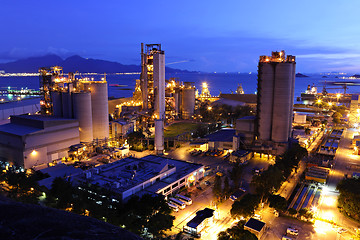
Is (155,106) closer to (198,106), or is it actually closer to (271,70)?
(198,106)

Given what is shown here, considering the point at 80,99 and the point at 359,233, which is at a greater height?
the point at 80,99

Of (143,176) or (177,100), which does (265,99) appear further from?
(177,100)

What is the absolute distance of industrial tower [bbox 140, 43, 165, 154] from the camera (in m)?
38.5

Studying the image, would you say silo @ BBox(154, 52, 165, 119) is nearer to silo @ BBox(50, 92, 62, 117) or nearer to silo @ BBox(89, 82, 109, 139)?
silo @ BBox(89, 82, 109, 139)

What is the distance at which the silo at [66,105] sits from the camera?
28.9m

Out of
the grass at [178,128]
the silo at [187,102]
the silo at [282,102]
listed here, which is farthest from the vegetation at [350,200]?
the silo at [187,102]

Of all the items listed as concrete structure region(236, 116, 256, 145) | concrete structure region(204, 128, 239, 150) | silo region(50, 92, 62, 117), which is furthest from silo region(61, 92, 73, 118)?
concrete structure region(236, 116, 256, 145)

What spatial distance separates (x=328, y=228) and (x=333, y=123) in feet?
121

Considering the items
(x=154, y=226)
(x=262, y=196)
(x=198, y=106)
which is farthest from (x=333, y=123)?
(x=154, y=226)

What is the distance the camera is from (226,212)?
17.0m

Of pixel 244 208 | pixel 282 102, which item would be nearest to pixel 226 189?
pixel 244 208

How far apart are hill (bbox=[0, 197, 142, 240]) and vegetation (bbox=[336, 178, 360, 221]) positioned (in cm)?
1668

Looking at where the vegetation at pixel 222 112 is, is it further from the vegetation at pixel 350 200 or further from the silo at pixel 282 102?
the vegetation at pixel 350 200

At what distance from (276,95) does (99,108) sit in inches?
729
